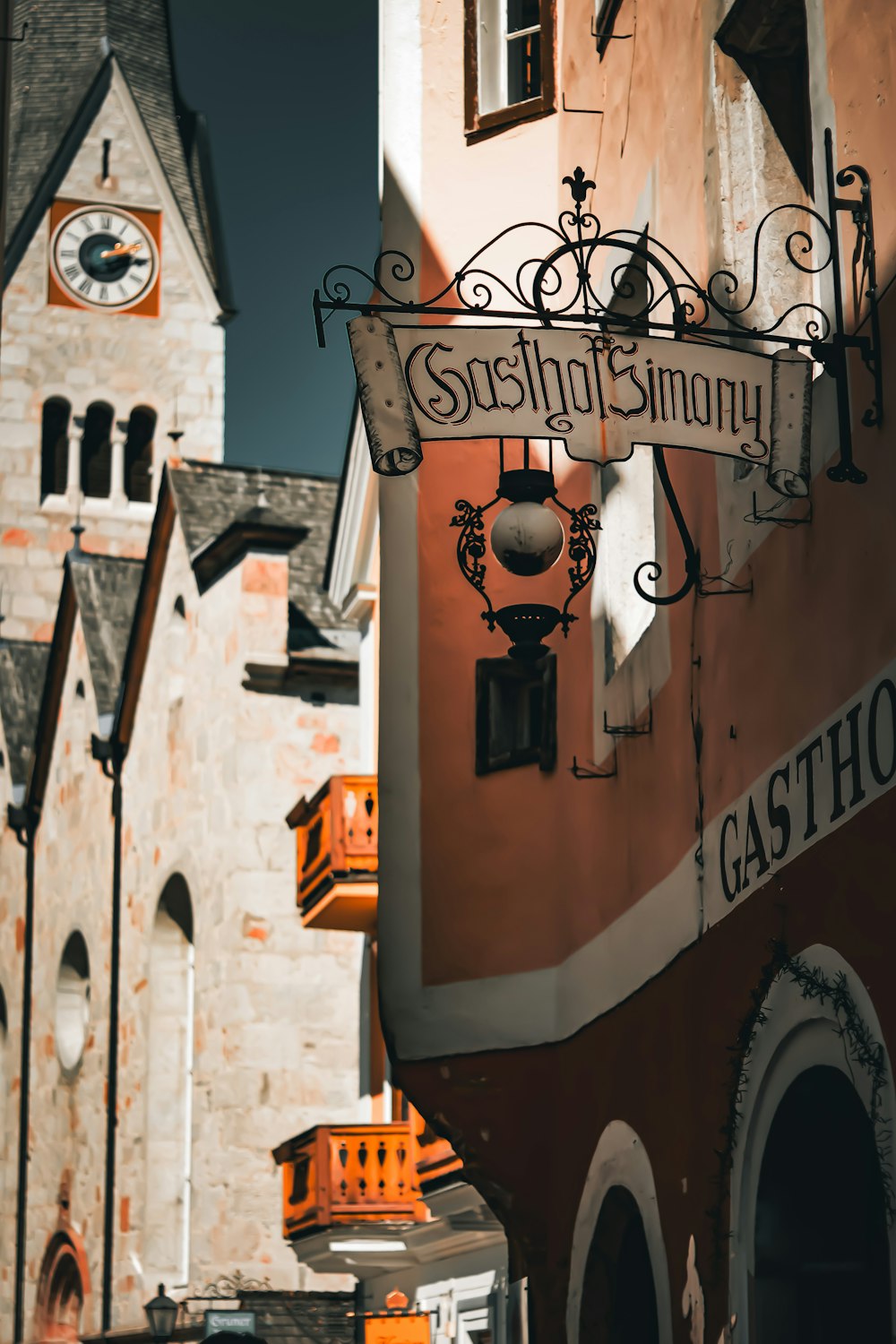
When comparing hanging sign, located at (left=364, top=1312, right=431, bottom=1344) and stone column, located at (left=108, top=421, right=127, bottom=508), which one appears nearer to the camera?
hanging sign, located at (left=364, top=1312, right=431, bottom=1344)

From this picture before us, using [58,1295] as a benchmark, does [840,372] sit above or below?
above

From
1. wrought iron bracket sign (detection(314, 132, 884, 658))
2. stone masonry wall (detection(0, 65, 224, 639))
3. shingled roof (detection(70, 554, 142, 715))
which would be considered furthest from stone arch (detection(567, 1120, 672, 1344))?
stone masonry wall (detection(0, 65, 224, 639))

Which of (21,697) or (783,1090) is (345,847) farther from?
(21,697)

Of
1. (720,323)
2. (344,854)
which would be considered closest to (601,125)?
(720,323)

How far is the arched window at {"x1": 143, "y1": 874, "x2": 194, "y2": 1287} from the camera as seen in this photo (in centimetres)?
2612

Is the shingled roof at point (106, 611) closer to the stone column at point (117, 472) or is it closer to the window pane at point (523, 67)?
the stone column at point (117, 472)

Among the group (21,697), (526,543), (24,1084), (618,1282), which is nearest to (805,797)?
(526,543)

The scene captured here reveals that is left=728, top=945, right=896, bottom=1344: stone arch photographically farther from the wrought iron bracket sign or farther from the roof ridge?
the roof ridge

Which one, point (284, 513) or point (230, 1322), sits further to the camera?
point (284, 513)

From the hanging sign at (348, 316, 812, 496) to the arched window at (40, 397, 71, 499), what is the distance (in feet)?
146

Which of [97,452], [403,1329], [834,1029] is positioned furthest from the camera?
[97,452]

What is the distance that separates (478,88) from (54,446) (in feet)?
128

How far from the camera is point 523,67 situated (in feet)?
43.6

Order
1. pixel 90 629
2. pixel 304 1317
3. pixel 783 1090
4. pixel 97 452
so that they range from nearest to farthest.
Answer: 1. pixel 783 1090
2. pixel 304 1317
3. pixel 90 629
4. pixel 97 452
